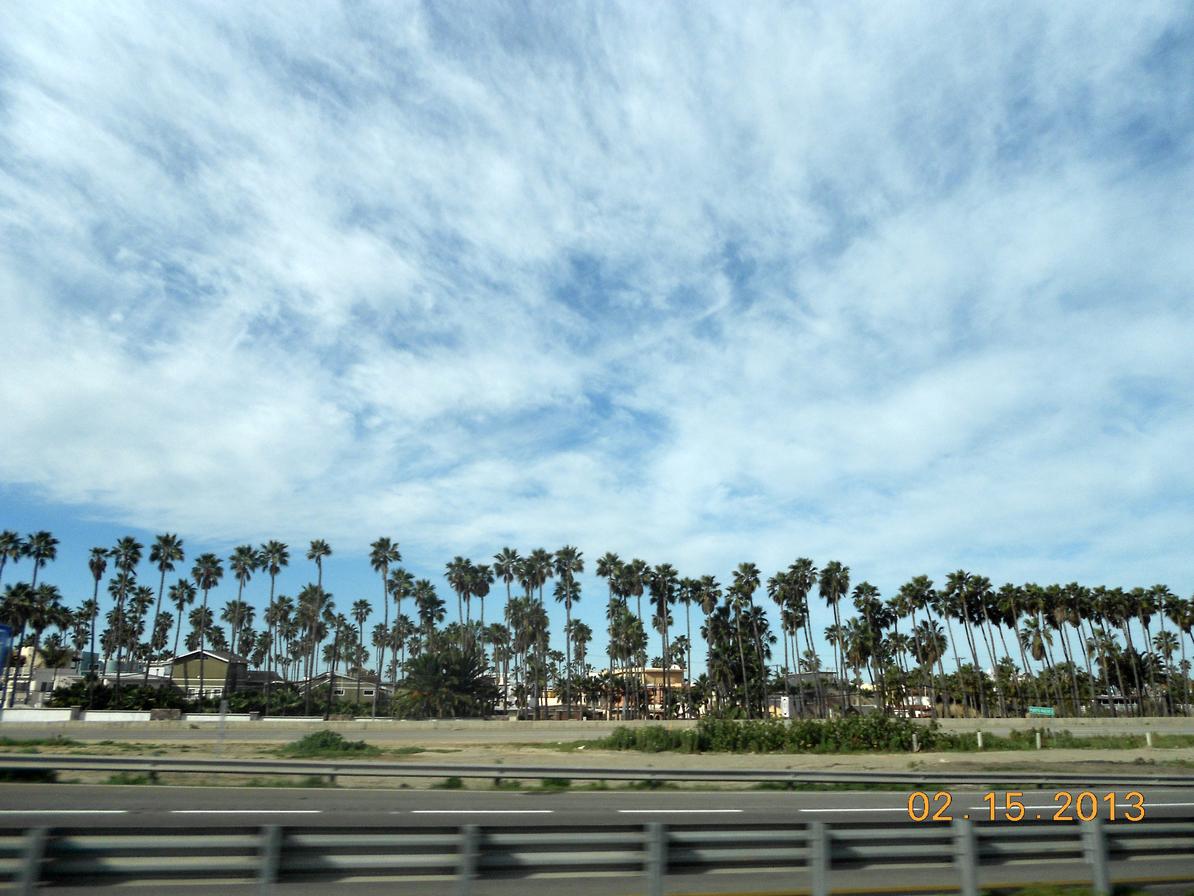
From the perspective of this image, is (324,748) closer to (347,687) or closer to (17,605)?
(17,605)

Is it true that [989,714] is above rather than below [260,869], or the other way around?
below

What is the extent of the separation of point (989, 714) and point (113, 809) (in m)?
115

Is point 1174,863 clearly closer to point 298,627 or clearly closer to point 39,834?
point 39,834

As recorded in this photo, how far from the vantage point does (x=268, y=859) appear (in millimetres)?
6617

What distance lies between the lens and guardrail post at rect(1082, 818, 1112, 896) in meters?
8.66

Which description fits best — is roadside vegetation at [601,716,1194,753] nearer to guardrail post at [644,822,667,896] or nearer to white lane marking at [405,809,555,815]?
white lane marking at [405,809,555,815]

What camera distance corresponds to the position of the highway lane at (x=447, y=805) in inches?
600

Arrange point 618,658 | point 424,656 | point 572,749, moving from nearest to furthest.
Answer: point 572,749 → point 424,656 → point 618,658

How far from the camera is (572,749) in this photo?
4591 centimetres

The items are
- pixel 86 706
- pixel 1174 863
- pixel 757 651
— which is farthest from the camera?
pixel 757 651

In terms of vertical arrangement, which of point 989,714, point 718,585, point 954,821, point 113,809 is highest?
point 718,585

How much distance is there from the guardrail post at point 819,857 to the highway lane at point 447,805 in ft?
19.2

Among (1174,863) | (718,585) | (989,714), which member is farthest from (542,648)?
(1174,863)

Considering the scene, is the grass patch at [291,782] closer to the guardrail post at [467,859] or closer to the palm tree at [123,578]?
the guardrail post at [467,859]
